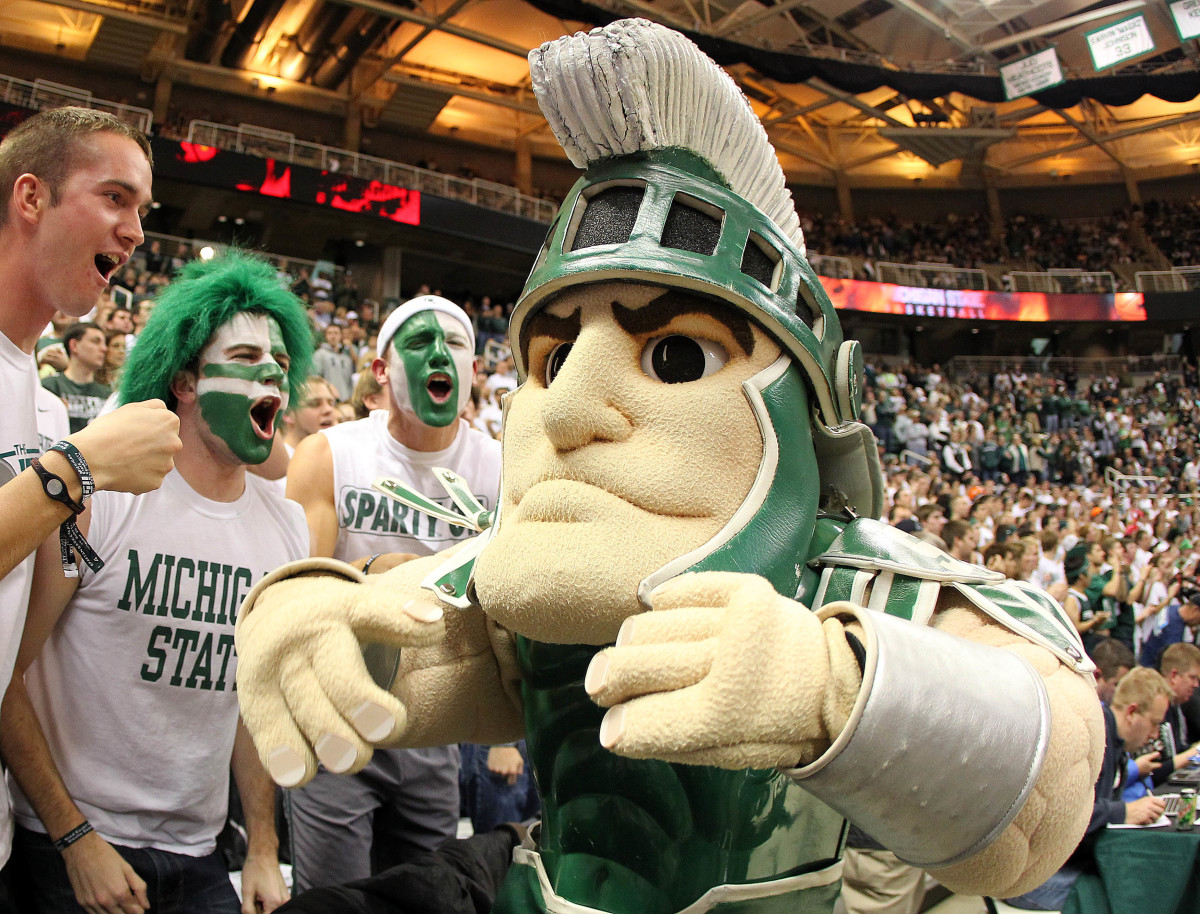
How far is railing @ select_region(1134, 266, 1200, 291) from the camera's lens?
74.3ft

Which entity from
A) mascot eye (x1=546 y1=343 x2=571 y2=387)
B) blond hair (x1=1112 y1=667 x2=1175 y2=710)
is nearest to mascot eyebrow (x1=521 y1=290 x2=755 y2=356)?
mascot eye (x1=546 y1=343 x2=571 y2=387)

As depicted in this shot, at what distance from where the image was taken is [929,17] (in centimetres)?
1745

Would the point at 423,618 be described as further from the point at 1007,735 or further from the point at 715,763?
the point at 1007,735

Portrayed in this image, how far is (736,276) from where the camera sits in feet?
4.60

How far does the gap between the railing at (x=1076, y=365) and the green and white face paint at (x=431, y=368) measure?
21.3 m

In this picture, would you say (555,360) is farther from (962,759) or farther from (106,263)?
(106,263)

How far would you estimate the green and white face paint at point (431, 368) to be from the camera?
2801 millimetres

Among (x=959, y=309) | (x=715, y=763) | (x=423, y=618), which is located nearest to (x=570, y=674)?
(x=423, y=618)

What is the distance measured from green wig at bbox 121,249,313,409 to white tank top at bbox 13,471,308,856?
0.77 feet

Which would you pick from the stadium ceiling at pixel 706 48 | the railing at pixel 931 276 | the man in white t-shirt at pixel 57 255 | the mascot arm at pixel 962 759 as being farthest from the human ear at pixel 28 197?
the railing at pixel 931 276

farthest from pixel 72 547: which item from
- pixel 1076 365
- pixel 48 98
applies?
pixel 1076 365

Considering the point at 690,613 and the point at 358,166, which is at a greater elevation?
the point at 358,166

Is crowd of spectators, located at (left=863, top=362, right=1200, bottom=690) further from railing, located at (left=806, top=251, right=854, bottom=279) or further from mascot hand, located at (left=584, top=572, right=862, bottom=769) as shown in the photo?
mascot hand, located at (left=584, top=572, right=862, bottom=769)

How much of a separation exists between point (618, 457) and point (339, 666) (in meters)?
0.45
